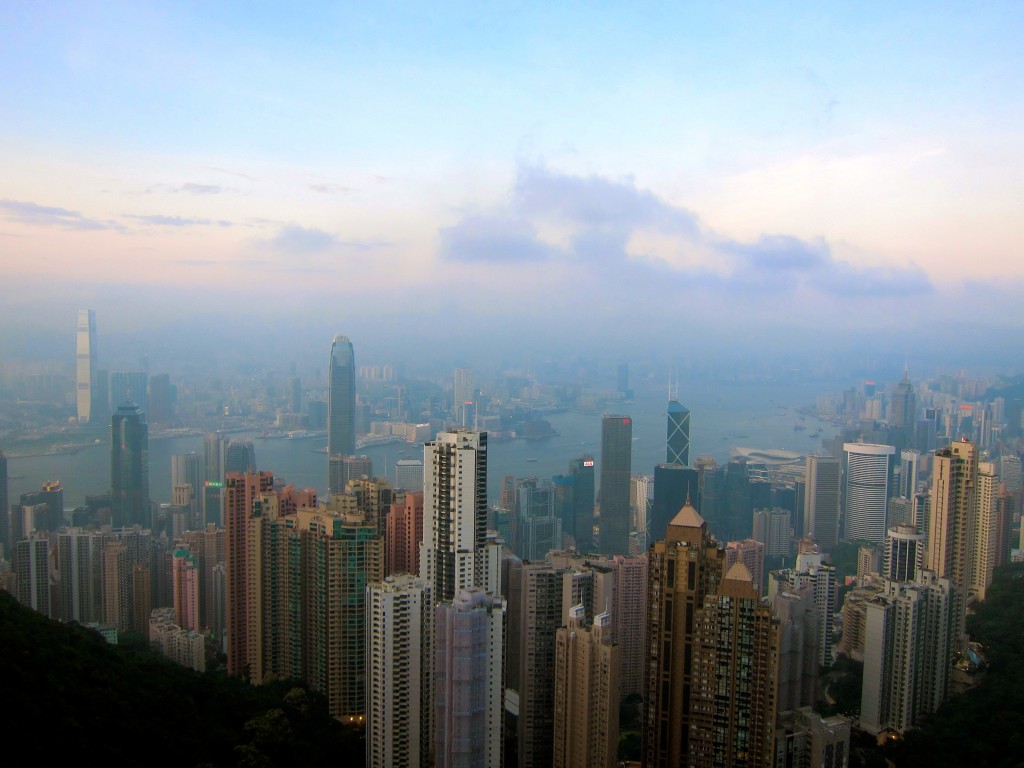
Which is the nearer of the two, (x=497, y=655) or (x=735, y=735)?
(x=735, y=735)

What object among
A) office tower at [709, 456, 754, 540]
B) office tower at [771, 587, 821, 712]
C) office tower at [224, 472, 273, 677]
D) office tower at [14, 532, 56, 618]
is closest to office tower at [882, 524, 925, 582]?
office tower at [771, 587, 821, 712]

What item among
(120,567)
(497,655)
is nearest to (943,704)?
(497,655)

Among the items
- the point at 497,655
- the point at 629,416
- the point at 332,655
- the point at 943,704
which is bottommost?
the point at 943,704

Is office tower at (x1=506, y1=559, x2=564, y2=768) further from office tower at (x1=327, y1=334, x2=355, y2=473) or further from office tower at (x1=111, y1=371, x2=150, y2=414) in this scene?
office tower at (x1=111, y1=371, x2=150, y2=414)

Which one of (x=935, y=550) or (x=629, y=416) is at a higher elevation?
(x=629, y=416)

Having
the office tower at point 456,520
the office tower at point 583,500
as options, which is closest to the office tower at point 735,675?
the office tower at point 456,520

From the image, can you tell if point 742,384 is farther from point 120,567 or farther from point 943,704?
point 120,567

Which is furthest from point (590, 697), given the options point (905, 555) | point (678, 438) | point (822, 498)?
point (822, 498)
